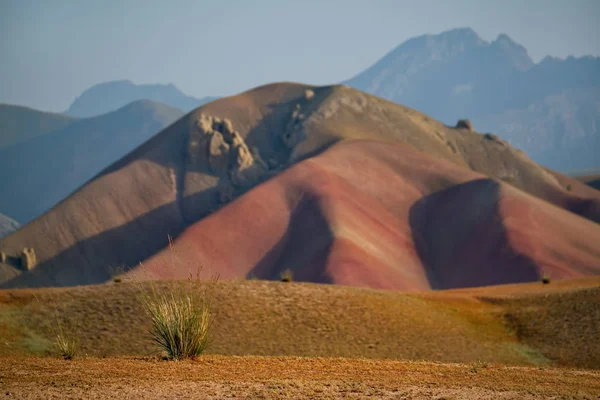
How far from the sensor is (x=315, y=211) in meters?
85.3

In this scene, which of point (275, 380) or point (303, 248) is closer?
point (275, 380)

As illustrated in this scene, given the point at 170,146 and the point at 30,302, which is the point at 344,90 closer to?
the point at 170,146

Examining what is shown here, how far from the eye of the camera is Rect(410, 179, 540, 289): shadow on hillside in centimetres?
7812

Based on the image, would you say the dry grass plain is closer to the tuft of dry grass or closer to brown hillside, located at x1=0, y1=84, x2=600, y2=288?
the tuft of dry grass

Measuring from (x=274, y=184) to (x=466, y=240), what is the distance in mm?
23448

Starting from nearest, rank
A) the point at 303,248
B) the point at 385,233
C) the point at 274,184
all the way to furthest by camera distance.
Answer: the point at 303,248
the point at 385,233
the point at 274,184

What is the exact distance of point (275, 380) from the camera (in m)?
15.6

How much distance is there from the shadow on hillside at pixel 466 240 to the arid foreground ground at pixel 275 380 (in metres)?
58.4

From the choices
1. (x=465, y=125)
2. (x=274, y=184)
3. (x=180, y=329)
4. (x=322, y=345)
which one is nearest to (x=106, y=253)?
(x=274, y=184)

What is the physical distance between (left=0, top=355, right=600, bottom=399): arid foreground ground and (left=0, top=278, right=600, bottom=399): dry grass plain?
4cm

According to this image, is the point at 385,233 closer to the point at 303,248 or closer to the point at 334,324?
the point at 303,248

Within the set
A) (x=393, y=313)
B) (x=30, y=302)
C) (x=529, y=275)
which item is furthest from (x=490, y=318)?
(x=529, y=275)

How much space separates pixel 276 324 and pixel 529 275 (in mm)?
49650

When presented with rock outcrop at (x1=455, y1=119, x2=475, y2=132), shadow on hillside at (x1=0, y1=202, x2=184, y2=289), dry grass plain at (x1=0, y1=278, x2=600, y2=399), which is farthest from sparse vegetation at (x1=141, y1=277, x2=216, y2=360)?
rock outcrop at (x1=455, y1=119, x2=475, y2=132)
